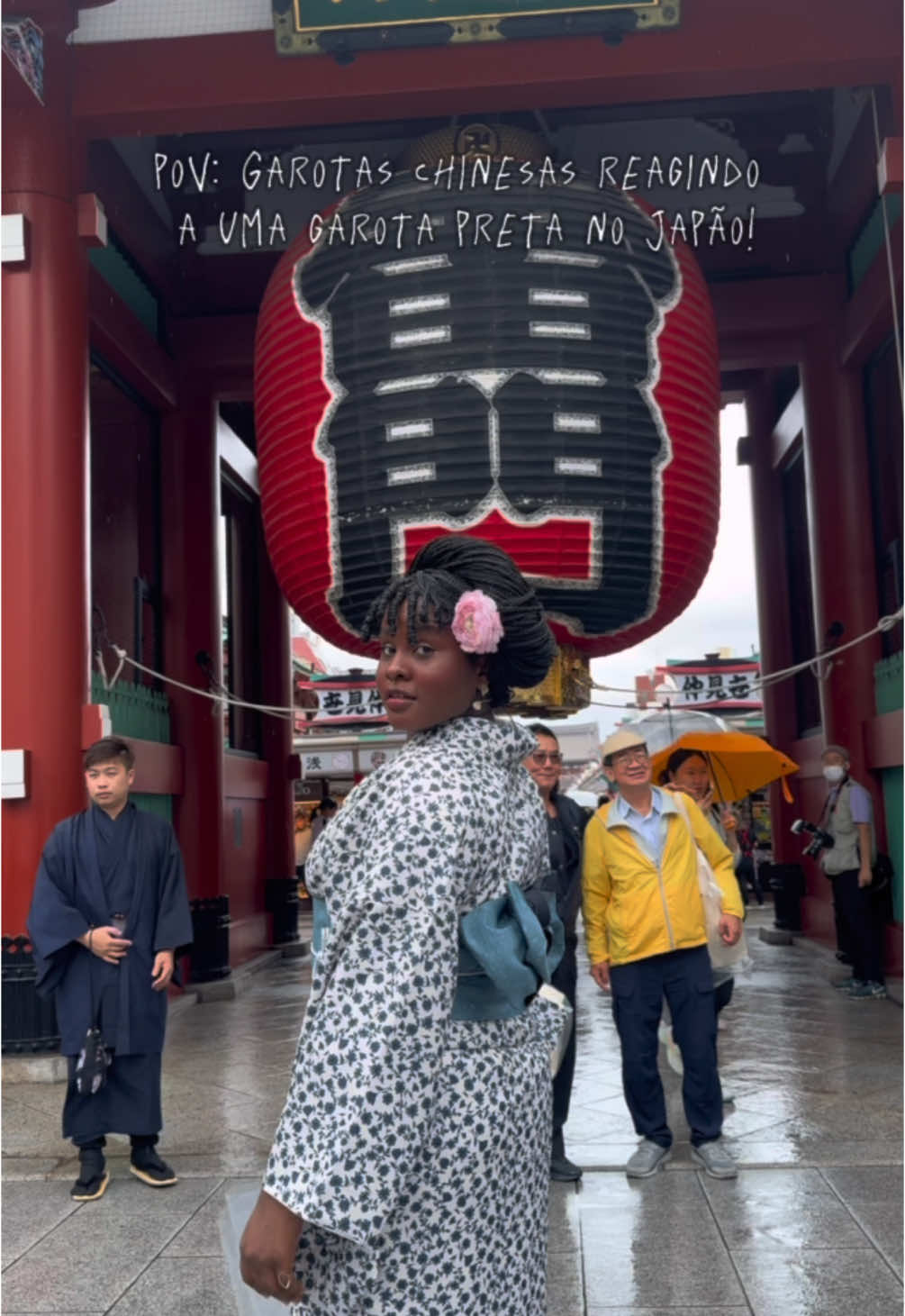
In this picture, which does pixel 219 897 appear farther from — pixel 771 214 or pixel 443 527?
pixel 771 214

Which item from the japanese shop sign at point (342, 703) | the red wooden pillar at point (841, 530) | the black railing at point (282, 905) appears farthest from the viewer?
the japanese shop sign at point (342, 703)

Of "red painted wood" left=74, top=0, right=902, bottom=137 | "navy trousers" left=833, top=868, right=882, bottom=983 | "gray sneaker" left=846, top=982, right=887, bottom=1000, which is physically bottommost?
"gray sneaker" left=846, top=982, right=887, bottom=1000

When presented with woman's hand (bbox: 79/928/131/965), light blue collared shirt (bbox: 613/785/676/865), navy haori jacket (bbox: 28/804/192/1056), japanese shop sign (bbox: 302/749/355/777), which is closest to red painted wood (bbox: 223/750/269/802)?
navy haori jacket (bbox: 28/804/192/1056)

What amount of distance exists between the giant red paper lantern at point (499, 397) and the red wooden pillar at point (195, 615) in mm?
4257

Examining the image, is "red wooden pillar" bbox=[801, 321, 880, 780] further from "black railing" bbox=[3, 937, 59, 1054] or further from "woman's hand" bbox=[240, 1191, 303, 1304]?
"woman's hand" bbox=[240, 1191, 303, 1304]

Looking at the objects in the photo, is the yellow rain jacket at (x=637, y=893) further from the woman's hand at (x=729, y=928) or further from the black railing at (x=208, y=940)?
the black railing at (x=208, y=940)

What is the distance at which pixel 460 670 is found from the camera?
6.21 feet

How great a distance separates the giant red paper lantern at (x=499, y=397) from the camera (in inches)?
201

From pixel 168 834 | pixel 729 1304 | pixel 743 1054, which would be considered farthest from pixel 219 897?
pixel 729 1304

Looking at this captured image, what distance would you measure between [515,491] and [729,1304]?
2.91 metres

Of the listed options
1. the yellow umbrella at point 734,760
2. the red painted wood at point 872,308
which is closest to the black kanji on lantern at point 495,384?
the yellow umbrella at point 734,760

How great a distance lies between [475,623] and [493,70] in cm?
536

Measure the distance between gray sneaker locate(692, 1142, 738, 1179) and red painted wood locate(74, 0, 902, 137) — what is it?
486 centimetres

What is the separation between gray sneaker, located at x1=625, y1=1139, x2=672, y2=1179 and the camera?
4.45 m
